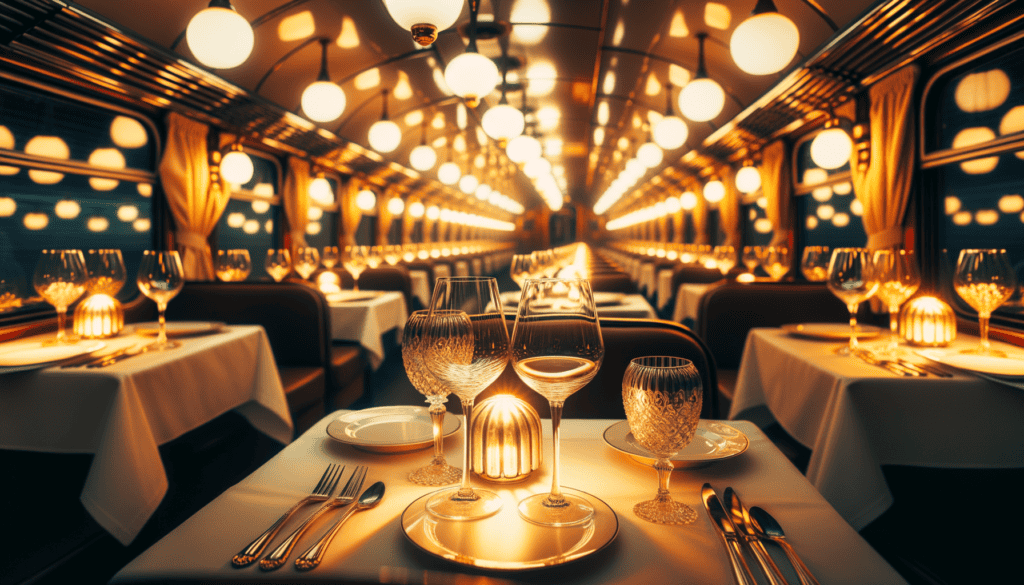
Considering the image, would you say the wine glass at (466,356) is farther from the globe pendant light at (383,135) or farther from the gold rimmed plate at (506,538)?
the globe pendant light at (383,135)

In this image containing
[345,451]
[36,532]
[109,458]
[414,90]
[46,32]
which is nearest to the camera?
[345,451]

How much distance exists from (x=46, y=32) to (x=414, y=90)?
13.6 feet

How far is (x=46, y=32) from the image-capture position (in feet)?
9.67

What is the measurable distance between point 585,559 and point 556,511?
10cm

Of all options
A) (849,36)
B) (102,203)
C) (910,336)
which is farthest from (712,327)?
(102,203)

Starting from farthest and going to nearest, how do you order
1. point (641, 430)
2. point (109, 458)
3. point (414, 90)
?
point (414, 90)
point (109, 458)
point (641, 430)

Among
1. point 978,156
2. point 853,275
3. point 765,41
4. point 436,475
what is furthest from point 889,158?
point 436,475

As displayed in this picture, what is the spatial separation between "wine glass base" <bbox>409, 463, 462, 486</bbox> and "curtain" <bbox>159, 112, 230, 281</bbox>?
433cm

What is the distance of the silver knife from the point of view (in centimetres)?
56

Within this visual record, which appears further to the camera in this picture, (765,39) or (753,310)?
(753,310)

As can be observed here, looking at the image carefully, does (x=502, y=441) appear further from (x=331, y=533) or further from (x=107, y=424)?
(x=107, y=424)

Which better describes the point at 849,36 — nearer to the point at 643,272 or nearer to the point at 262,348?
the point at 262,348

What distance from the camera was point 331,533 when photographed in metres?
0.65

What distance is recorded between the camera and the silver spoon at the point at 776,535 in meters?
0.56
